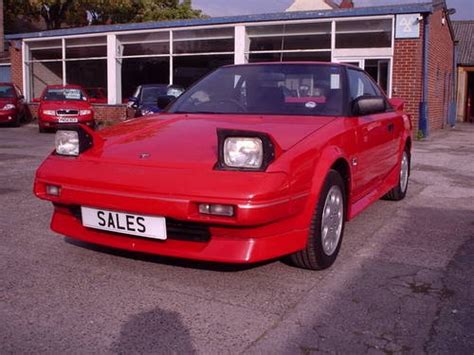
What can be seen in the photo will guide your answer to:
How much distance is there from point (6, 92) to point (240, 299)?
18.4 meters

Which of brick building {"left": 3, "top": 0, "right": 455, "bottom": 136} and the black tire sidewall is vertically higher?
brick building {"left": 3, "top": 0, "right": 455, "bottom": 136}

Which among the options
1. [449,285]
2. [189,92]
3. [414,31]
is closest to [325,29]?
[414,31]

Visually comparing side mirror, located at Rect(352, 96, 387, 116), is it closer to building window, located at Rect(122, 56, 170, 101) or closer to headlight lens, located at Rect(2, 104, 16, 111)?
building window, located at Rect(122, 56, 170, 101)

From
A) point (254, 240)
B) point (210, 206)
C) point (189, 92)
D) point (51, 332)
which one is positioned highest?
point (189, 92)

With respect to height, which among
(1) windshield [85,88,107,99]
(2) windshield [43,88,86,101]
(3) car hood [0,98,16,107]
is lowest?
(3) car hood [0,98,16,107]

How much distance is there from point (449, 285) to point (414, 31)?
40.1ft

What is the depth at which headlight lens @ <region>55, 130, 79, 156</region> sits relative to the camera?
3.84 metres

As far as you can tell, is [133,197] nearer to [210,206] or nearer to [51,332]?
[210,206]

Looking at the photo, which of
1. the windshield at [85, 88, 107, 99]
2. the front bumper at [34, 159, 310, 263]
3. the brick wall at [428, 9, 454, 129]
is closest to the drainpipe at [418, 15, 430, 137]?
the brick wall at [428, 9, 454, 129]

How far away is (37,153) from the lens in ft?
36.0

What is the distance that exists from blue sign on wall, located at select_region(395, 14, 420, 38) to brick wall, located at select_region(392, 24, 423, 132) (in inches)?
5.2

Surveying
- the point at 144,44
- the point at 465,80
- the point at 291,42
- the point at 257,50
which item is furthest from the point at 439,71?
the point at 465,80

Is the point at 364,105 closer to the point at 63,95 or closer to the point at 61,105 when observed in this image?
the point at 61,105

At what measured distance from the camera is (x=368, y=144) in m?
4.60
